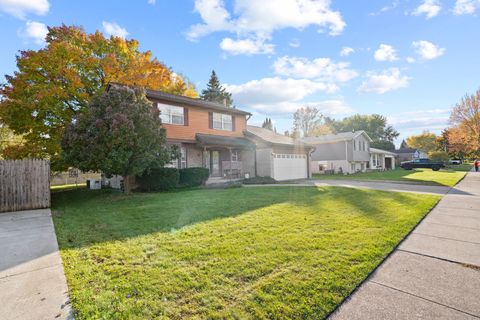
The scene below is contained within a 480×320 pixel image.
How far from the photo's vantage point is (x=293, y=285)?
282cm

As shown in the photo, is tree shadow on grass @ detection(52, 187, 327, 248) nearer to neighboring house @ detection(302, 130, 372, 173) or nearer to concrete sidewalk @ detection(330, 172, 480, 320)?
concrete sidewalk @ detection(330, 172, 480, 320)

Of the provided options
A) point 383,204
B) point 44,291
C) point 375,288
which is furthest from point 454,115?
point 44,291

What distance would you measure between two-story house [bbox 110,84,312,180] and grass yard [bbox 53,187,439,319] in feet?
29.5

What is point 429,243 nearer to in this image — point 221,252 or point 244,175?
point 221,252

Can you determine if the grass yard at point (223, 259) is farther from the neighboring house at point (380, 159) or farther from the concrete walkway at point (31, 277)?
the neighboring house at point (380, 159)

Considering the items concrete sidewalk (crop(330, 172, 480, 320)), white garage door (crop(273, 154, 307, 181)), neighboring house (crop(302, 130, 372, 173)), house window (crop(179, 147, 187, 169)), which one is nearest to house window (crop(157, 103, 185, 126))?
house window (crop(179, 147, 187, 169))

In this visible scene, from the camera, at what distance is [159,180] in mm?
12375

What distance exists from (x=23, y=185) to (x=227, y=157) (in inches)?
464

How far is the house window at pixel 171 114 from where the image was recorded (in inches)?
Answer: 574

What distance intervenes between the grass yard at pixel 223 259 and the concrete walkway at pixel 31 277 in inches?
5.8

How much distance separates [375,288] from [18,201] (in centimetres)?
1132

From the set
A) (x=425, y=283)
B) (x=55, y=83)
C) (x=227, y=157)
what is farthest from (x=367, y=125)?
(x=425, y=283)

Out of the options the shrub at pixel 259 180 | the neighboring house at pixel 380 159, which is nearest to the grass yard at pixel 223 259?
the shrub at pixel 259 180

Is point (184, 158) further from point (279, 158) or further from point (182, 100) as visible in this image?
point (279, 158)
